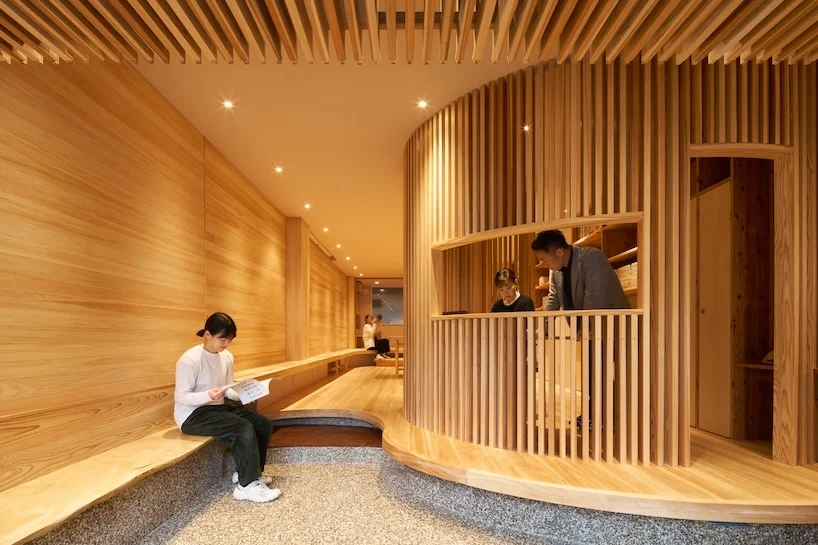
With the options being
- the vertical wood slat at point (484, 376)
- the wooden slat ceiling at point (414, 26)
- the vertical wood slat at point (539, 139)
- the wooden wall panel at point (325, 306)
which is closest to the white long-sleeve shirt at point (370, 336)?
the wooden wall panel at point (325, 306)

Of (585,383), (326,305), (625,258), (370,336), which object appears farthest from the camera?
(370,336)

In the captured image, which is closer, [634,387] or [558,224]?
[634,387]

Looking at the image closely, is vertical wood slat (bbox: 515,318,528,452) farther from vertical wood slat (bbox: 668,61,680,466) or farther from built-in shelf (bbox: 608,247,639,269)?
built-in shelf (bbox: 608,247,639,269)

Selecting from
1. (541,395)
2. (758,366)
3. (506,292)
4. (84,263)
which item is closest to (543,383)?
(541,395)

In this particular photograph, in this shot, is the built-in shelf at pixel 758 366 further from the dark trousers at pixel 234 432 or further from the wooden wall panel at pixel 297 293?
the wooden wall panel at pixel 297 293

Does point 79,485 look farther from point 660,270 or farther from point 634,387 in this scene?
point 660,270

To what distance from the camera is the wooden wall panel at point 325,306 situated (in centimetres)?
967

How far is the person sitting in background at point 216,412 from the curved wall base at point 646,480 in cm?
91

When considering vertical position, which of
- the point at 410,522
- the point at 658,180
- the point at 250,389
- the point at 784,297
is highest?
the point at 658,180

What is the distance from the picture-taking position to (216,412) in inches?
135

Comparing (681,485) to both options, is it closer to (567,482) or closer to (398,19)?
(567,482)

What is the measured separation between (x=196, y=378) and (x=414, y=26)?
2.68m

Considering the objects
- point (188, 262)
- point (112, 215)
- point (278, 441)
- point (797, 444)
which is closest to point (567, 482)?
point (797, 444)

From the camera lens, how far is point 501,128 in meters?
3.47
